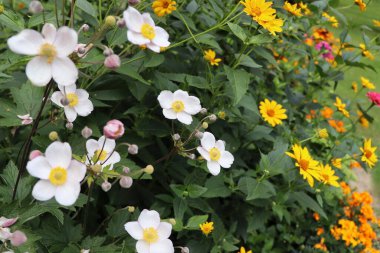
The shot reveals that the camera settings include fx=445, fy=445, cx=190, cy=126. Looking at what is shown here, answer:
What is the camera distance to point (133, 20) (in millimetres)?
1016

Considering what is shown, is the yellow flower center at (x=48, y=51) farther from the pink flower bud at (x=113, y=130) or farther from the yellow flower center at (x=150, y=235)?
the yellow flower center at (x=150, y=235)

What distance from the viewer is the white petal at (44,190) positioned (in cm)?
93

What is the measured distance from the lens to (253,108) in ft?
6.30

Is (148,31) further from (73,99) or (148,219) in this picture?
(148,219)

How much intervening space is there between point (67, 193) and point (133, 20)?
0.41 meters

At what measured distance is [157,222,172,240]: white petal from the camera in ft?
3.99

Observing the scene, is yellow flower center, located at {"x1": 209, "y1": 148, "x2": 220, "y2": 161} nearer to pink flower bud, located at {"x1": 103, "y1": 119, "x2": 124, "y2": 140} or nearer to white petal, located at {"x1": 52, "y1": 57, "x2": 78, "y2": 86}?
pink flower bud, located at {"x1": 103, "y1": 119, "x2": 124, "y2": 140}

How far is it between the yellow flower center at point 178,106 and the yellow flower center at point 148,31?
0.41m

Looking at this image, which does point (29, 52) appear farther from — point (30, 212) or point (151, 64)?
point (151, 64)

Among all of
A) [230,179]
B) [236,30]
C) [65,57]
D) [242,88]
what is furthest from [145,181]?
[65,57]

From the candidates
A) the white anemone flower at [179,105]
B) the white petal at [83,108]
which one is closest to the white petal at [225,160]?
the white anemone flower at [179,105]

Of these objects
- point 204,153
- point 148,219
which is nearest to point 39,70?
point 148,219

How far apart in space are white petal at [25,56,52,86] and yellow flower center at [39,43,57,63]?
1cm

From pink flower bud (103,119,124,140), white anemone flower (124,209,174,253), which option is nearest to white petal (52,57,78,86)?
pink flower bud (103,119,124,140)
